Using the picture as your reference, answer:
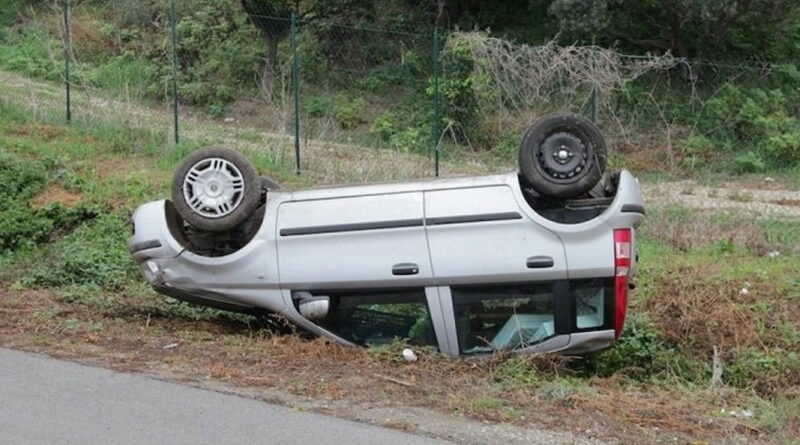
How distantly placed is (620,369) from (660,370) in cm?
50

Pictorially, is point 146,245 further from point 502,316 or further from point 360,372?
point 502,316

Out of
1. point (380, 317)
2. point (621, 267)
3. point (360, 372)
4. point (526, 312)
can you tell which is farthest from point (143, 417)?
point (621, 267)

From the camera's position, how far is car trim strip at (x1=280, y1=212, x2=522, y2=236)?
7152 millimetres

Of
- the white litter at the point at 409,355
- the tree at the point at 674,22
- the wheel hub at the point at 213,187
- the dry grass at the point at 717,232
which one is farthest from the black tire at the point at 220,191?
the tree at the point at 674,22

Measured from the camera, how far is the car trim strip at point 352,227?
725cm

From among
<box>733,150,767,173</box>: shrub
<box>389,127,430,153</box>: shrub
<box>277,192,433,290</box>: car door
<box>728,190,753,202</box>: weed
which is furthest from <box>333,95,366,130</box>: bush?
<box>277,192,433,290</box>: car door

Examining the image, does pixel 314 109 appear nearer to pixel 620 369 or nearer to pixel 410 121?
pixel 410 121

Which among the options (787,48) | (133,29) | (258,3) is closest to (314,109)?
(258,3)

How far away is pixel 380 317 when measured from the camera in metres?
7.46

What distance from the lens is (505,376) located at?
690 cm

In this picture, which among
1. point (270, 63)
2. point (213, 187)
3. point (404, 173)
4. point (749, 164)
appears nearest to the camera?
point (213, 187)

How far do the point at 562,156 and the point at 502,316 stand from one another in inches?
48.3

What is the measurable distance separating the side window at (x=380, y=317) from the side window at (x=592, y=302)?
40.8 inches

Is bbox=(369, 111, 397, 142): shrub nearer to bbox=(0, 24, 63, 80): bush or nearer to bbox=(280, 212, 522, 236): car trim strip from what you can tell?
bbox=(0, 24, 63, 80): bush
